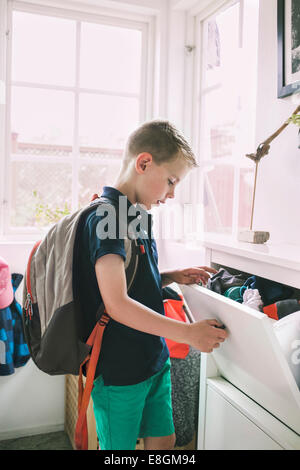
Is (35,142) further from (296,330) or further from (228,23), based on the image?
(296,330)

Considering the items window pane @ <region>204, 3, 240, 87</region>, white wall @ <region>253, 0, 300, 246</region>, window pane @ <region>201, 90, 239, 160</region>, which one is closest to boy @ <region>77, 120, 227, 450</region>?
white wall @ <region>253, 0, 300, 246</region>

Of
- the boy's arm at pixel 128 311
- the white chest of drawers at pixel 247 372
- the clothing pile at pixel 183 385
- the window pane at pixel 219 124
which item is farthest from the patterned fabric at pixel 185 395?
the window pane at pixel 219 124

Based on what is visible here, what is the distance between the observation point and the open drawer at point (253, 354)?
0.88 m

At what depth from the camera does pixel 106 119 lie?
2338 mm

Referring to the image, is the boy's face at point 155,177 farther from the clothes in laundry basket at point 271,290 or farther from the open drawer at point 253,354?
the clothes in laundry basket at point 271,290

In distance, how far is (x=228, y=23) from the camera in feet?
6.53

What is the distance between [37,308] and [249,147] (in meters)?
1.20

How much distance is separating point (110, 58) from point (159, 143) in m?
1.43

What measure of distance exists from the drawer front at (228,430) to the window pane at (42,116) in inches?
61.2

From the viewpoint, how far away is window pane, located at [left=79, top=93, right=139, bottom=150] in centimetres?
229

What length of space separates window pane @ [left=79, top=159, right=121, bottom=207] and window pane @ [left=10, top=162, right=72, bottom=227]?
0.08 meters
